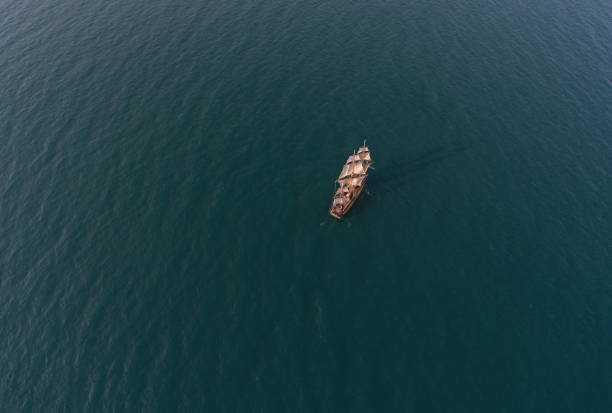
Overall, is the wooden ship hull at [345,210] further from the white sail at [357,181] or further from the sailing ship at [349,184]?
the white sail at [357,181]

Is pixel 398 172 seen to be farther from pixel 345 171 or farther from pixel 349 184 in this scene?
pixel 349 184

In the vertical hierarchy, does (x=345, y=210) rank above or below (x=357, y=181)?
below

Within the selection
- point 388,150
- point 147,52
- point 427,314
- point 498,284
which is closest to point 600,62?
point 388,150

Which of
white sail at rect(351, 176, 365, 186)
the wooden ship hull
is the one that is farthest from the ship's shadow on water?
white sail at rect(351, 176, 365, 186)

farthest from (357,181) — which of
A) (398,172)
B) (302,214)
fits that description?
(398,172)

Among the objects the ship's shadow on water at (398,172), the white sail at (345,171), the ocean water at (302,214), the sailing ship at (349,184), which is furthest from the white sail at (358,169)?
the ocean water at (302,214)

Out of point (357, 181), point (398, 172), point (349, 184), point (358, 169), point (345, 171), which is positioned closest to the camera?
point (349, 184)

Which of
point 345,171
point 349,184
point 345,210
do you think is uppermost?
point 345,171

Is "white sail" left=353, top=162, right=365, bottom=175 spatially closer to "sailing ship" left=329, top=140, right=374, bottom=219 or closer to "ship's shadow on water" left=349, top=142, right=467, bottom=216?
"sailing ship" left=329, top=140, right=374, bottom=219
